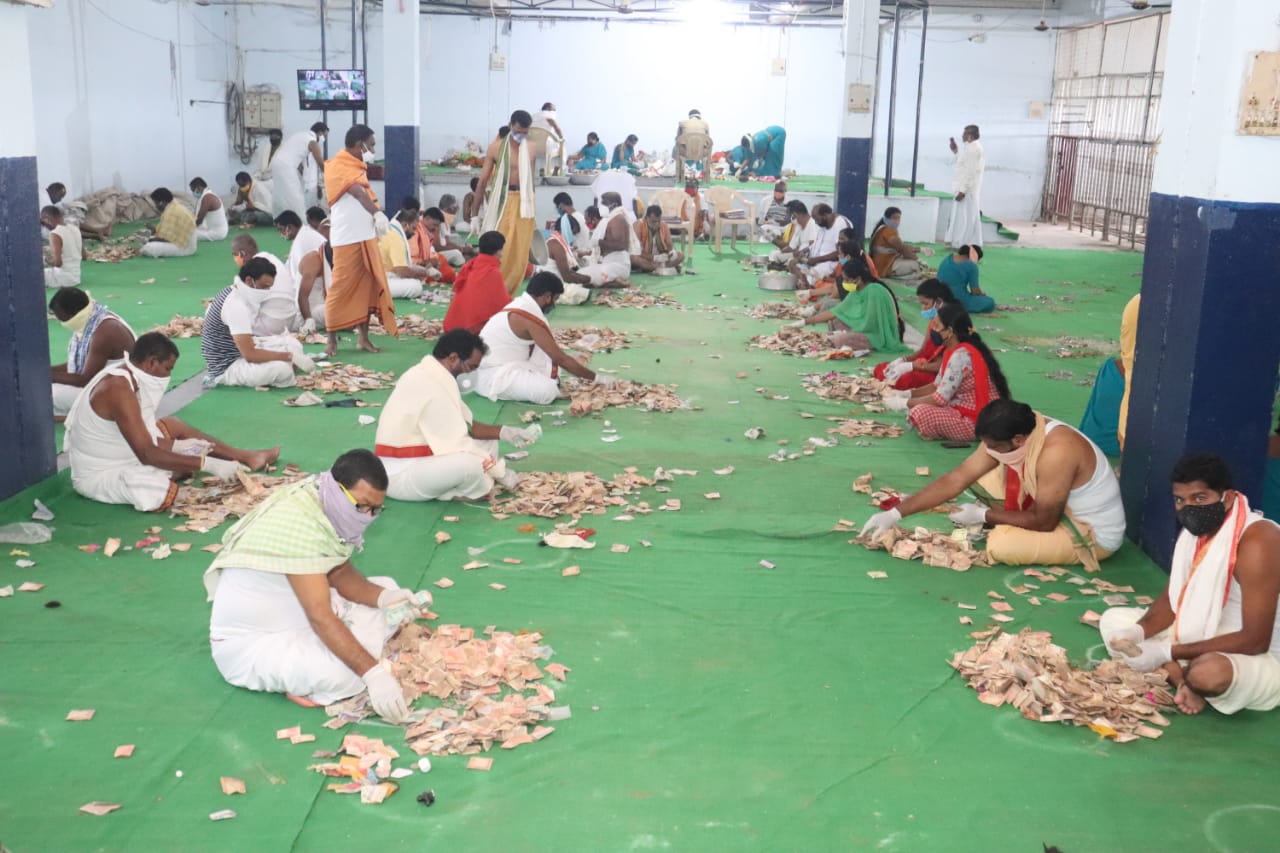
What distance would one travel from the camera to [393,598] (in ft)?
15.2

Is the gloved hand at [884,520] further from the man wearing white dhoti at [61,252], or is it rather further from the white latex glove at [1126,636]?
the man wearing white dhoti at [61,252]

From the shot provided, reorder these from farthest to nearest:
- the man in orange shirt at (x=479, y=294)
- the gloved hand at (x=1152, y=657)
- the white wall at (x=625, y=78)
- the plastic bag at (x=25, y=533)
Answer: the white wall at (x=625, y=78) < the man in orange shirt at (x=479, y=294) < the plastic bag at (x=25, y=533) < the gloved hand at (x=1152, y=657)

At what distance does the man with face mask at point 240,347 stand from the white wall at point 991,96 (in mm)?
21998

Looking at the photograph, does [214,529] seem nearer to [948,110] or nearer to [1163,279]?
[1163,279]

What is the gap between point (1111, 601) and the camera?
5355mm

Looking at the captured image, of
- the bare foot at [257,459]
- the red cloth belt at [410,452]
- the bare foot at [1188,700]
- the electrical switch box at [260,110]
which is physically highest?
the electrical switch box at [260,110]

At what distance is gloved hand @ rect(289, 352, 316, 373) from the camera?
9.41 metres

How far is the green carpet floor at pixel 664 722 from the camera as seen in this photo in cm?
355

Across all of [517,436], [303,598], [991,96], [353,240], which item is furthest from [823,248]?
[991,96]

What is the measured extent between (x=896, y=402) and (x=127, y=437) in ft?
17.5

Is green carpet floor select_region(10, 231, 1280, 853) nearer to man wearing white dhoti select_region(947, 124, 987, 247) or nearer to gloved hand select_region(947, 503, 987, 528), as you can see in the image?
gloved hand select_region(947, 503, 987, 528)

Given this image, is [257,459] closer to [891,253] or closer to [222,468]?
[222,468]

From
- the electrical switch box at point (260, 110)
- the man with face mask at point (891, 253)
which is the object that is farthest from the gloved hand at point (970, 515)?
the electrical switch box at point (260, 110)

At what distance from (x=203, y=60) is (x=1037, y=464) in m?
24.1
